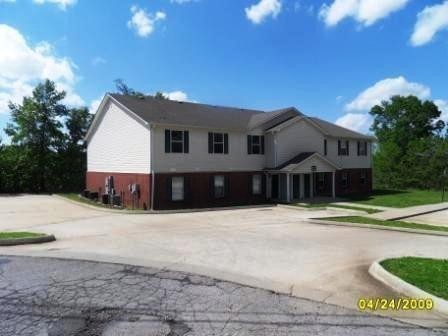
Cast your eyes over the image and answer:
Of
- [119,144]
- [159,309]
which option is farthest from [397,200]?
[159,309]

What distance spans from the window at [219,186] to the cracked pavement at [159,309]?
1632cm

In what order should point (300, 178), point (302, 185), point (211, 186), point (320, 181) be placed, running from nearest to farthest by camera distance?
point (211, 186), point (300, 178), point (302, 185), point (320, 181)

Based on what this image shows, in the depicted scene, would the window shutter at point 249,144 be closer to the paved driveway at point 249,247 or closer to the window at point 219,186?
the window at point 219,186

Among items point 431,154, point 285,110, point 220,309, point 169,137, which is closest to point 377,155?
point 431,154

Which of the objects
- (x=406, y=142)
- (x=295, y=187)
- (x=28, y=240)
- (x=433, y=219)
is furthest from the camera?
(x=406, y=142)

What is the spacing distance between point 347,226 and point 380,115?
188ft

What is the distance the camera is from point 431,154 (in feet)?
160

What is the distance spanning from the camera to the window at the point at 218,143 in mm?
24375

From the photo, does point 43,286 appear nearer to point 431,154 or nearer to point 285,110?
point 285,110

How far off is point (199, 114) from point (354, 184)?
53.5 ft

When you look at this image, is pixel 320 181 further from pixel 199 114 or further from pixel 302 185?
pixel 199 114

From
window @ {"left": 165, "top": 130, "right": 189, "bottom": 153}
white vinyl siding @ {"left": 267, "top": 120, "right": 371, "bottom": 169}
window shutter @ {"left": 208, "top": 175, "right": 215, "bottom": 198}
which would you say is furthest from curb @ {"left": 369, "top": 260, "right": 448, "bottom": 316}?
white vinyl siding @ {"left": 267, "top": 120, "right": 371, "bottom": 169}

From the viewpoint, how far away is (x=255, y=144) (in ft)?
88.5

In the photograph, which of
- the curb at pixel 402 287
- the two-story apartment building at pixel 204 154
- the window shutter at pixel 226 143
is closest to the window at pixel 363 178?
the two-story apartment building at pixel 204 154
